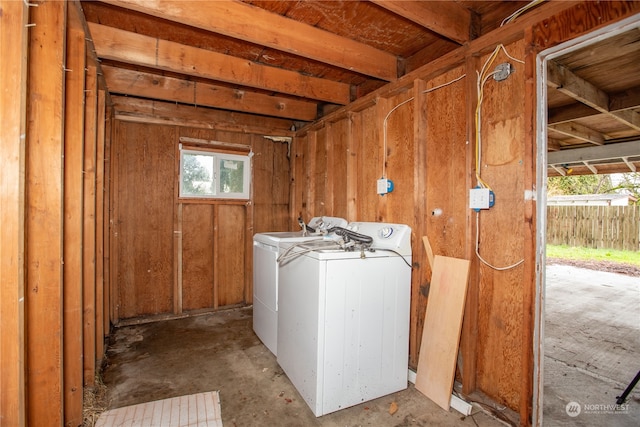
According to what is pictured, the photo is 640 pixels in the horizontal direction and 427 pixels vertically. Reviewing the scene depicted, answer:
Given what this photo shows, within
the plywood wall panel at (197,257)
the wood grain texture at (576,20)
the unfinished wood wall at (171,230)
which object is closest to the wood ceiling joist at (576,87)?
the wood grain texture at (576,20)

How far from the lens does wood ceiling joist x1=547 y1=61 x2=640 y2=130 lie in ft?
7.47

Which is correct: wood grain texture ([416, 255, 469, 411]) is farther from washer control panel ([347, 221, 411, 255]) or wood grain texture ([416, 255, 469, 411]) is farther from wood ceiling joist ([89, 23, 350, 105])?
wood ceiling joist ([89, 23, 350, 105])

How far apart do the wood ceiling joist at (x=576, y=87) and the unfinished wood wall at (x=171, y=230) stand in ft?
9.39

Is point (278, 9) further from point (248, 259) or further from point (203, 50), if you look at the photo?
point (248, 259)

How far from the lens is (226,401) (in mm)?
1879

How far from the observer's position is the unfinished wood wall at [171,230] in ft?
10.5

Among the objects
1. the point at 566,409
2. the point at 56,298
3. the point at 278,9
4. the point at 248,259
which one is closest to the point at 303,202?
the point at 248,259

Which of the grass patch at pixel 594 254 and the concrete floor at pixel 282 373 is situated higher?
the grass patch at pixel 594 254

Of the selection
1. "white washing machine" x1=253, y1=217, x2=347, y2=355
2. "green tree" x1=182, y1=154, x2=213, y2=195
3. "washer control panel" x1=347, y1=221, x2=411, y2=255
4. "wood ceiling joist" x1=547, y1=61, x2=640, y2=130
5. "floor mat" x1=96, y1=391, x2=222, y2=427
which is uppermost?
"wood ceiling joist" x1=547, y1=61, x2=640, y2=130

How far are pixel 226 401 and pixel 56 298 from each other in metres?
1.11

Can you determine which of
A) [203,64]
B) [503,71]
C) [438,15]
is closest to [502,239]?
[503,71]

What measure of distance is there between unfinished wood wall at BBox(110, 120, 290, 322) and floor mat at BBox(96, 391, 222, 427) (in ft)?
5.42

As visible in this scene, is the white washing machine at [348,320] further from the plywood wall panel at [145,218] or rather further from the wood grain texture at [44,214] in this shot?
the plywood wall panel at [145,218]

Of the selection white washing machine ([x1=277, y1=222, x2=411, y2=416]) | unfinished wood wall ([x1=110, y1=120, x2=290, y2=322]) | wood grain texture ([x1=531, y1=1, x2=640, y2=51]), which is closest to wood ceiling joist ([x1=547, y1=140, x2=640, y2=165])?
wood grain texture ([x1=531, y1=1, x2=640, y2=51])
